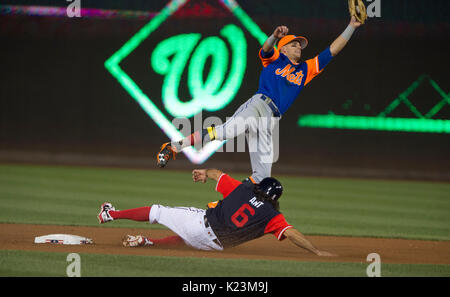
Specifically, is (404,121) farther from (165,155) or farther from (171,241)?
(165,155)

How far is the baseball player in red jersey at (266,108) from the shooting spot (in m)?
6.07

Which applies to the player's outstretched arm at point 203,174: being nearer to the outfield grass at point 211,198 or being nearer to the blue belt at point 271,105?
the blue belt at point 271,105

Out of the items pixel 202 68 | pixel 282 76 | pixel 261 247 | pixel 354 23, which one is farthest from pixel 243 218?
pixel 202 68

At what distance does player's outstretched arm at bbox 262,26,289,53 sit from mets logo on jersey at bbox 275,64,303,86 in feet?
0.81

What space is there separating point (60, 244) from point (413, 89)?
1130 centimetres

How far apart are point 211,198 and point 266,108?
15.5 ft

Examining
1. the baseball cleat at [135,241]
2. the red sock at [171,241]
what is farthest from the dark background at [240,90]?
the baseball cleat at [135,241]

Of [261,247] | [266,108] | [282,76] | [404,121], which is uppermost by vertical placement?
[404,121]

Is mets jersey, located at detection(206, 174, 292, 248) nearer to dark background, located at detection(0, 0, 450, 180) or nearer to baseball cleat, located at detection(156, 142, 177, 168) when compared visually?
baseball cleat, located at detection(156, 142, 177, 168)

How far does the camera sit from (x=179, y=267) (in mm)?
5066

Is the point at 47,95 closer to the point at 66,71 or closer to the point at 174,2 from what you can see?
the point at 66,71

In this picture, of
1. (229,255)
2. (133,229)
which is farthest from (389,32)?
(229,255)

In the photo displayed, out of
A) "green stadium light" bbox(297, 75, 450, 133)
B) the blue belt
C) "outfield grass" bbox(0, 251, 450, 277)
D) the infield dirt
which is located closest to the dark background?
"green stadium light" bbox(297, 75, 450, 133)

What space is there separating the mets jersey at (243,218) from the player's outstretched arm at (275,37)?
1.38 metres
